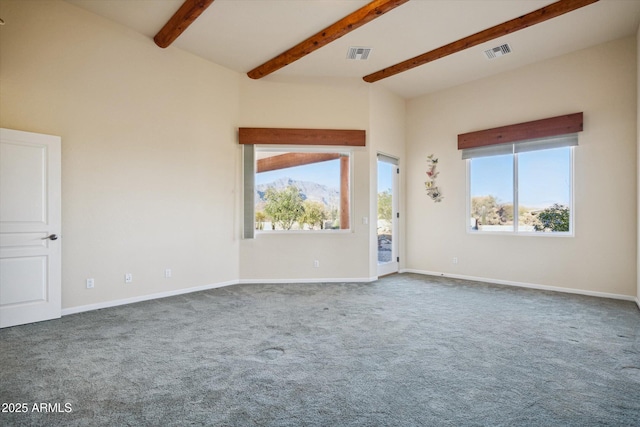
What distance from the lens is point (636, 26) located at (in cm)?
417

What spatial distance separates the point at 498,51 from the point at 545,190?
212 centimetres

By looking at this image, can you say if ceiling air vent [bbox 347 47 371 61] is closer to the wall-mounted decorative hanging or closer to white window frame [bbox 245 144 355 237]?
A: white window frame [bbox 245 144 355 237]

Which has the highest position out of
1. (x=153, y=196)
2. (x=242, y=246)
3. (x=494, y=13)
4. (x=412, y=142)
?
(x=494, y=13)

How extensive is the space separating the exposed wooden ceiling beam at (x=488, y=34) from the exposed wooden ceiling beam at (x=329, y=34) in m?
1.37

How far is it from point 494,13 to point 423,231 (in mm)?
3648

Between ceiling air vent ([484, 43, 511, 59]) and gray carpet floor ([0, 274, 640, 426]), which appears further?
ceiling air vent ([484, 43, 511, 59])

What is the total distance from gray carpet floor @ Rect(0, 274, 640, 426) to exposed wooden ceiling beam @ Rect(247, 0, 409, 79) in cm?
325

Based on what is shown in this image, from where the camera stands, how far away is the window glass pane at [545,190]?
4953 millimetres

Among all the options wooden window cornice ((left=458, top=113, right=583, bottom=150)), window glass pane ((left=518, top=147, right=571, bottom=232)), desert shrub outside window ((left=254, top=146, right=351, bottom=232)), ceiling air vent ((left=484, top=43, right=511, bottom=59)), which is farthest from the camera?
desert shrub outside window ((left=254, top=146, right=351, bottom=232))

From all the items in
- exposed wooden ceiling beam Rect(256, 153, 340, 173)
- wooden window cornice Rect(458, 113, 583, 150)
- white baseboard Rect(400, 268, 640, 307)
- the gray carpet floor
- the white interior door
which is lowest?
the gray carpet floor

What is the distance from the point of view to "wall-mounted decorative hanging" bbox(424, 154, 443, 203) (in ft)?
20.5

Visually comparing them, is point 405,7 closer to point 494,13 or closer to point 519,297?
point 494,13

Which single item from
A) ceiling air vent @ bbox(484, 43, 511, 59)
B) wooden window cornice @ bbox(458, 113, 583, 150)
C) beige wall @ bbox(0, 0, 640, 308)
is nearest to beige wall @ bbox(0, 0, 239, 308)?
beige wall @ bbox(0, 0, 640, 308)

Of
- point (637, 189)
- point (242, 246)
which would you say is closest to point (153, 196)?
point (242, 246)
